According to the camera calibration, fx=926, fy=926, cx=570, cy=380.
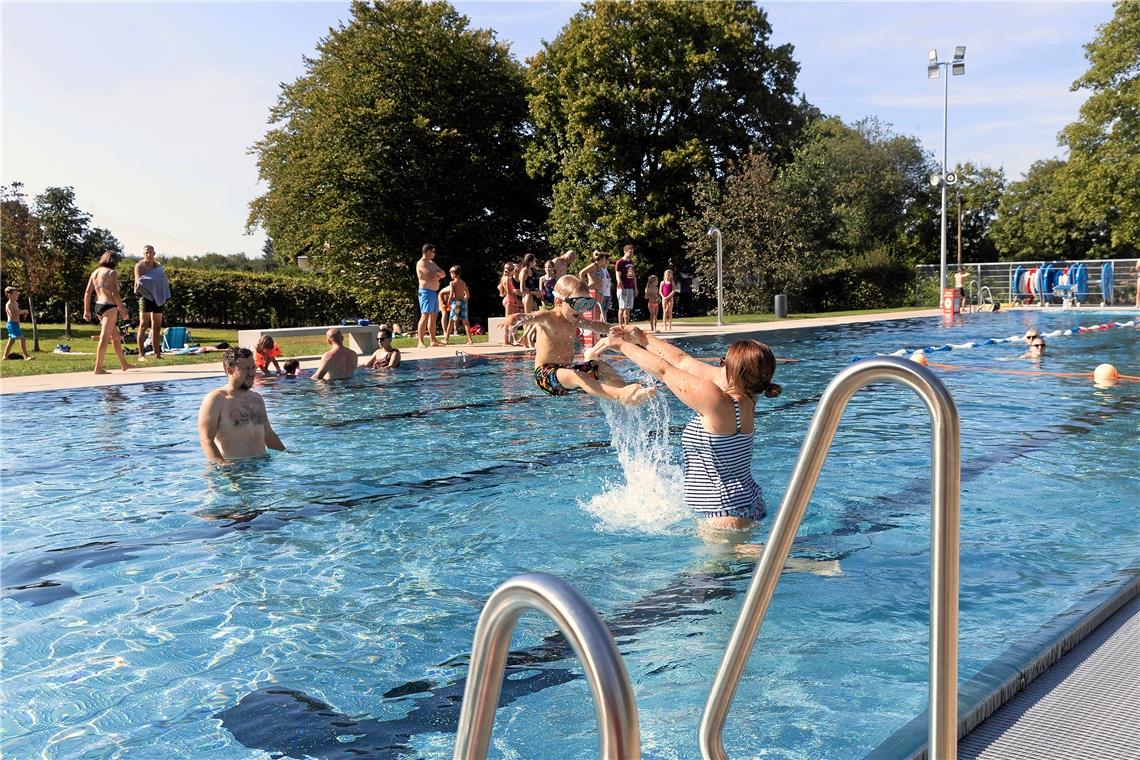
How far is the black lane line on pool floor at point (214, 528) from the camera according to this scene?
5.43 meters

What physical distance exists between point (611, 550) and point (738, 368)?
1.48 m

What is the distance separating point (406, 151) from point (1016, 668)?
3418 centimetres

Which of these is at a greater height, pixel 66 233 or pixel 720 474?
pixel 66 233

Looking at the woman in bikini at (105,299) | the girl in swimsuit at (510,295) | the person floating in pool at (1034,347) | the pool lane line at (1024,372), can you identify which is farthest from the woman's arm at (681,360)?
the girl in swimsuit at (510,295)

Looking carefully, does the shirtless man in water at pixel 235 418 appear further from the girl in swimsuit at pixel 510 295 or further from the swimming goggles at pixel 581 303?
the girl in swimsuit at pixel 510 295

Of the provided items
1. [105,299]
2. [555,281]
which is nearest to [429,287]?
[555,281]

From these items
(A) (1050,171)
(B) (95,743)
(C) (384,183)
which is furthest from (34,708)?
(A) (1050,171)

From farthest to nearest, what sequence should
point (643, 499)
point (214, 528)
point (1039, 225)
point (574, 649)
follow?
point (1039, 225)
point (643, 499)
point (214, 528)
point (574, 649)

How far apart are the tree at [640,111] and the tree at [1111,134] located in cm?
1872

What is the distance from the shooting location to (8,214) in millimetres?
25125

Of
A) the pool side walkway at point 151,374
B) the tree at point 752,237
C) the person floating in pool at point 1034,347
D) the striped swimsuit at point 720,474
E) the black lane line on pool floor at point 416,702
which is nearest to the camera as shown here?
the black lane line on pool floor at point 416,702

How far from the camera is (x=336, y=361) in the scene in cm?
1436

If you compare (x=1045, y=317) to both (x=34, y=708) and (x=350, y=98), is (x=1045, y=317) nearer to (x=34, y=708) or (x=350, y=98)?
(x=350, y=98)

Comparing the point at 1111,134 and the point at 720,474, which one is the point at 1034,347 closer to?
the point at 720,474
